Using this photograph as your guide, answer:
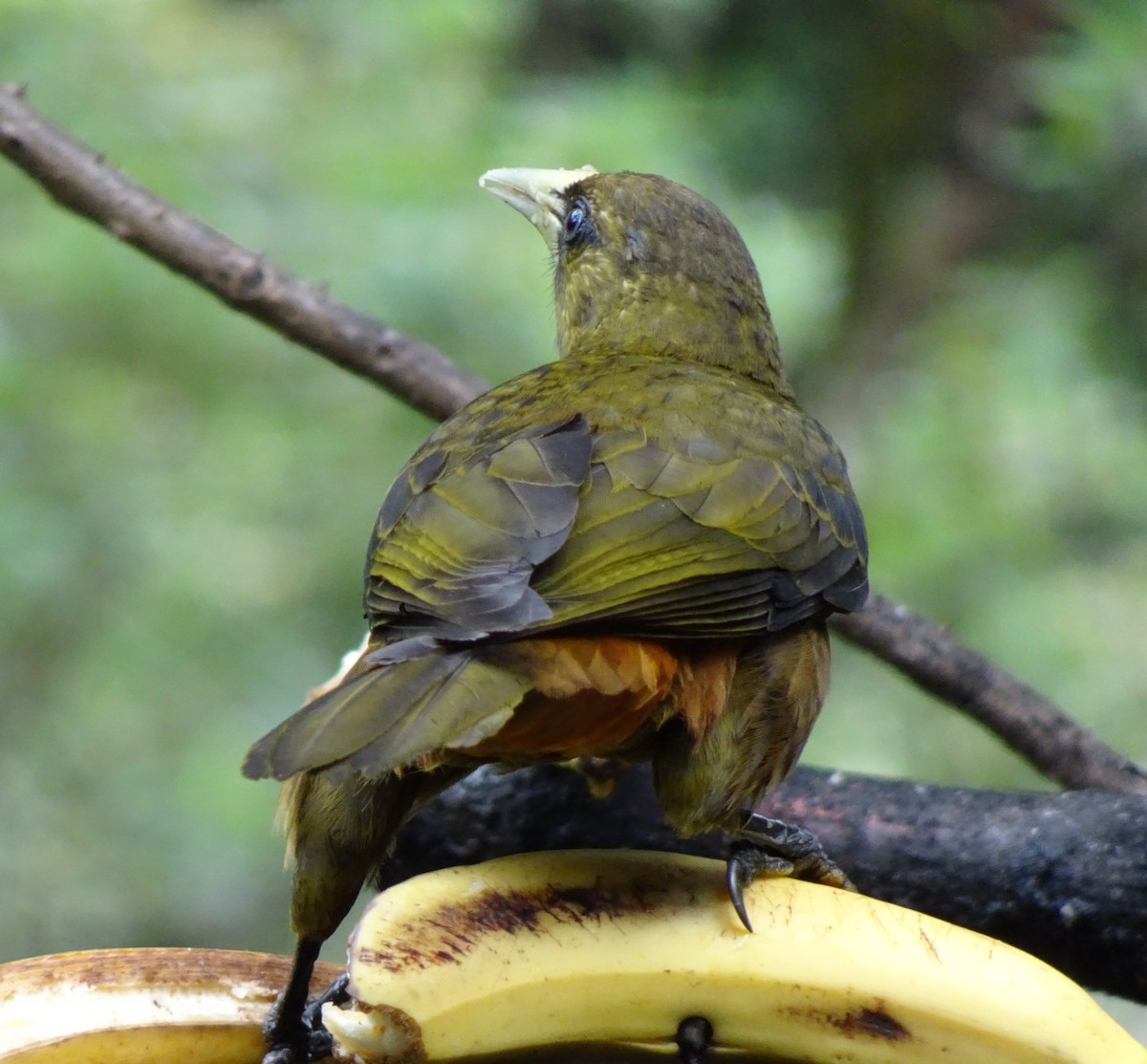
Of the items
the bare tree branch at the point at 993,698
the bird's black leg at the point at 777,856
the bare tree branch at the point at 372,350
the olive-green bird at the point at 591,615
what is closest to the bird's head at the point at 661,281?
the olive-green bird at the point at 591,615

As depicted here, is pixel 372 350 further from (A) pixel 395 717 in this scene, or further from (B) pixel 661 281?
(A) pixel 395 717

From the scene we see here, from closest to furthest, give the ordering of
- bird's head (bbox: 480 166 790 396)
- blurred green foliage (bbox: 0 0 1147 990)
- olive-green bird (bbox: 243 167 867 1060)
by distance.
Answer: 1. olive-green bird (bbox: 243 167 867 1060)
2. bird's head (bbox: 480 166 790 396)
3. blurred green foliage (bbox: 0 0 1147 990)

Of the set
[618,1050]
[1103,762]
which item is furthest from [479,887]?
[1103,762]

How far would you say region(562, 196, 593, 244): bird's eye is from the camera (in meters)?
3.04

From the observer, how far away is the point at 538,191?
314cm

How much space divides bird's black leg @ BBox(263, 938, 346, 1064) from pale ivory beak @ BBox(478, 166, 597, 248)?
1.64 metres

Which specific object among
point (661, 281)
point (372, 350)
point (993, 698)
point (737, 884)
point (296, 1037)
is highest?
point (661, 281)

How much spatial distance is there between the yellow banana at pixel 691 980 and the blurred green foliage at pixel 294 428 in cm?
216

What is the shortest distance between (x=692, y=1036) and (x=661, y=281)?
4.82 feet

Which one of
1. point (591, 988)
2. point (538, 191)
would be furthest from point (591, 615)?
point (538, 191)

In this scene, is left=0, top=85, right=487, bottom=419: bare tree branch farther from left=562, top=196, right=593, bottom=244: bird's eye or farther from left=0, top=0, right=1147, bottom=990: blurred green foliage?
left=0, top=0, right=1147, bottom=990: blurred green foliage

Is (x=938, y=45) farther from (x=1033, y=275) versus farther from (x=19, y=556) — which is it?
(x=19, y=556)

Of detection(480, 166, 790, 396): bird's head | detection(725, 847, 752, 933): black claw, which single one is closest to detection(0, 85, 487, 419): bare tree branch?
detection(480, 166, 790, 396): bird's head

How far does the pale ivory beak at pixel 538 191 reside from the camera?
3127 mm
